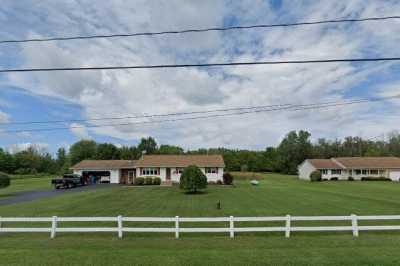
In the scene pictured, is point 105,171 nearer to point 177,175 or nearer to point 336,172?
point 177,175

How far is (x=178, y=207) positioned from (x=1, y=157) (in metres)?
71.9

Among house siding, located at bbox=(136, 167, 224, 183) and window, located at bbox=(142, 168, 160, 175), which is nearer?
house siding, located at bbox=(136, 167, 224, 183)

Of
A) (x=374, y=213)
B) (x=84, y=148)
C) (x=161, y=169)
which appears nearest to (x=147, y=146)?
(x=84, y=148)

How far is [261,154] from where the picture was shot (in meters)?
82.9

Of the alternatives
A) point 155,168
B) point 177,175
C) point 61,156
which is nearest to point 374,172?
point 177,175

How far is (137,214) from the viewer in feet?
49.2

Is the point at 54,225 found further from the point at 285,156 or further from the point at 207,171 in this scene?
the point at 285,156

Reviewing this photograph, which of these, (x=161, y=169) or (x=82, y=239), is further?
(x=161, y=169)

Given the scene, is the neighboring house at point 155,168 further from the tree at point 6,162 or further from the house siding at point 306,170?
the tree at point 6,162

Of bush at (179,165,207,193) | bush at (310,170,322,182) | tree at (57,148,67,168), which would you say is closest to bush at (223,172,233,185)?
bush at (179,165,207,193)

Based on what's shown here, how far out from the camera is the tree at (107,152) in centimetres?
6981

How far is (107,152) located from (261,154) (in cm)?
4725

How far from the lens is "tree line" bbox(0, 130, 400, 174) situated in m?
72.1

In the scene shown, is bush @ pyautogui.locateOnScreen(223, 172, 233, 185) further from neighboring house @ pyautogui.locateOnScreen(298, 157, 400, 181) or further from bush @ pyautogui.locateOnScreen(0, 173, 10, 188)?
bush @ pyautogui.locateOnScreen(0, 173, 10, 188)
